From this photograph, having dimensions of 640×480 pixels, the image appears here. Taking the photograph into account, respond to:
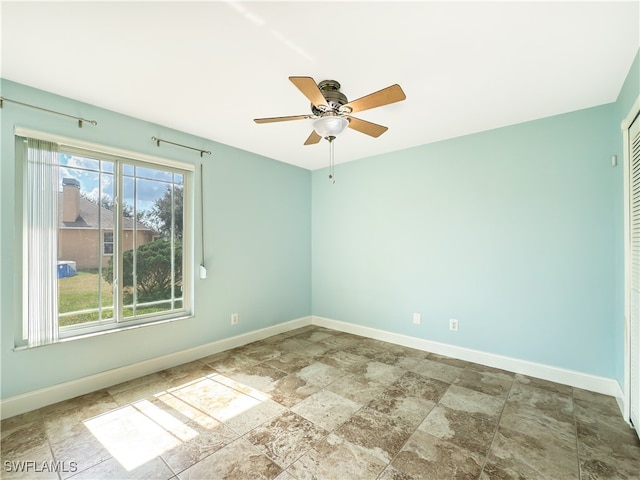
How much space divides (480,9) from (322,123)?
3.62ft

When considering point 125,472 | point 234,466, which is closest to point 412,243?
point 234,466

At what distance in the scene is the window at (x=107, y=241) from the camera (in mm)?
2242

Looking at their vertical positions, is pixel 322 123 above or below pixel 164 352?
above

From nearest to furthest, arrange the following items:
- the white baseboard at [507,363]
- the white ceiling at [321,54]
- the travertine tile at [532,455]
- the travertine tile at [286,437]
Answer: the white ceiling at [321,54], the travertine tile at [532,455], the travertine tile at [286,437], the white baseboard at [507,363]

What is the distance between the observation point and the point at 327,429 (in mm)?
1983

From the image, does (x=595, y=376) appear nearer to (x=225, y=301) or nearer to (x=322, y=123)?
(x=322, y=123)

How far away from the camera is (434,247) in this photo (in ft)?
11.2

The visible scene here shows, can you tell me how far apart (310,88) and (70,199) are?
7.66 ft

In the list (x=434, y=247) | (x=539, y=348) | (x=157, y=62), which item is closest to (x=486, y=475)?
(x=539, y=348)

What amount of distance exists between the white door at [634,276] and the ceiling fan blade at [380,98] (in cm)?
164

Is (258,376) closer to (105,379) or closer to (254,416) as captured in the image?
(254,416)

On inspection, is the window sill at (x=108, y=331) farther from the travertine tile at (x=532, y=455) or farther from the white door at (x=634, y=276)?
the white door at (x=634, y=276)

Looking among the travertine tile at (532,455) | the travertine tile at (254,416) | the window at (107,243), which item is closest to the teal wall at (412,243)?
the window at (107,243)

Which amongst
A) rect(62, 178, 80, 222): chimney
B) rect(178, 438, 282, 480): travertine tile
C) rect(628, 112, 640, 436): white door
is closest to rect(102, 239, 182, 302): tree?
rect(62, 178, 80, 222): chimney
